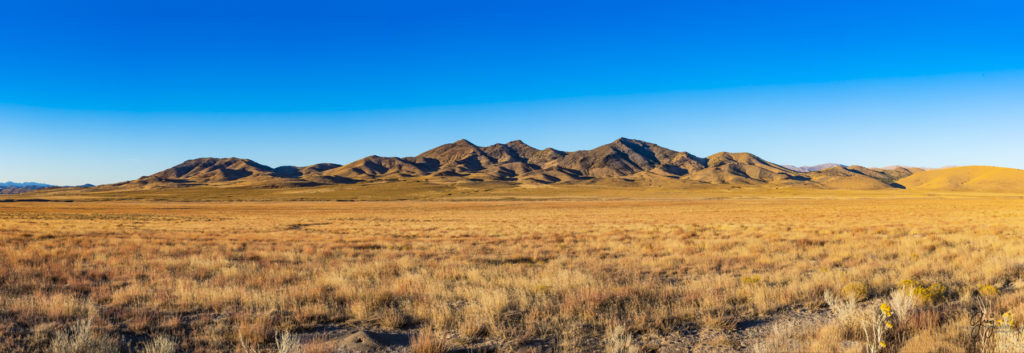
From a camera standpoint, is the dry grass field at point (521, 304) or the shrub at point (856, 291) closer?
the dry grass field at point (521, 304)

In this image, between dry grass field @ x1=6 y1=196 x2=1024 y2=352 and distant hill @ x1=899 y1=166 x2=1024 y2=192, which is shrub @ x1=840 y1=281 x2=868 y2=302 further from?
distant hill @ x1=899 y1=166 x2=1024 y2=192

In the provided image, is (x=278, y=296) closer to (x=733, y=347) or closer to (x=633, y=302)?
(x=633, y=302)

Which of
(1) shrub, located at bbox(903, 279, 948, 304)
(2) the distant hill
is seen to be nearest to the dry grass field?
(1) shrub, located at bbox(903, 279, 948, 304)

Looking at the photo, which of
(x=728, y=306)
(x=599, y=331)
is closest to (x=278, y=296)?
(x=599, y=331)

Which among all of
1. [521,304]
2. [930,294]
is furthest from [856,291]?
[521,304]

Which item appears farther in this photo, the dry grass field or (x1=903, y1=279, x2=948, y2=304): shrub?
(x1=903, y1=279, x2=948, y2=304): shrub

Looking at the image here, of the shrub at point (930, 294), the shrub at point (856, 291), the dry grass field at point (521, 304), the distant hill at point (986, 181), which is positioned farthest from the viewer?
the distant hill at point (986, 181)

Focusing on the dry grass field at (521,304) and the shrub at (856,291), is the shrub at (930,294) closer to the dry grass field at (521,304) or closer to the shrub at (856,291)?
the dry grass field at (521,304)

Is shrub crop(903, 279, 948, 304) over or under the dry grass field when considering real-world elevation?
over

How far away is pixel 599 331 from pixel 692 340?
110 cm

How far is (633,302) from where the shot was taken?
733 centimetres

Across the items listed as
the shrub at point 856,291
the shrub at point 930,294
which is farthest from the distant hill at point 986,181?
the shrub at point 856,291

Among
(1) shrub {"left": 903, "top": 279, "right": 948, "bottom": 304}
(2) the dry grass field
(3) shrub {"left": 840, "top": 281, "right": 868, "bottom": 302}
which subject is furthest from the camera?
(3) shrub {"left": 840, "top": 281, "right": 868, "bottom": 302}

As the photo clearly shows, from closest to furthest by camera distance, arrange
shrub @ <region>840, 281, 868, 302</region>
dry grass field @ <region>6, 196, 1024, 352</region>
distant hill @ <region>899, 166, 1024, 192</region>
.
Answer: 1. dry grass field @ <region>6, 196, 1024, 352</region>
2. shrub @ <region>840, 281, 868, 302</region>
3. distant hill @ <region>899, 166, 1024, 192</region>
